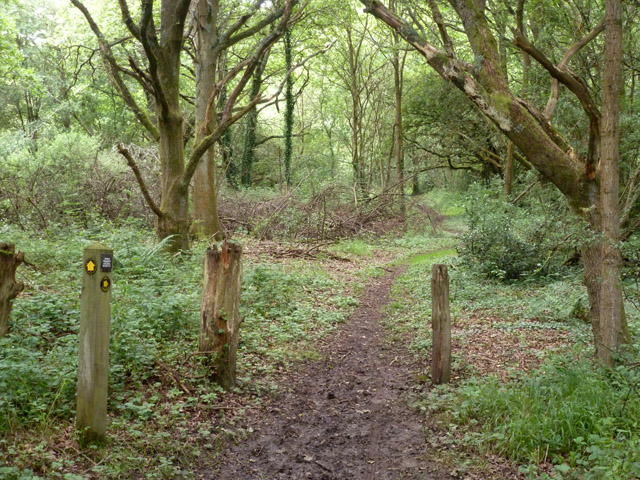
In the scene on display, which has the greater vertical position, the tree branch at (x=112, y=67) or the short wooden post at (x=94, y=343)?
the tree branch at (x=112, y=67)

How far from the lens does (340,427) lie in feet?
16.6

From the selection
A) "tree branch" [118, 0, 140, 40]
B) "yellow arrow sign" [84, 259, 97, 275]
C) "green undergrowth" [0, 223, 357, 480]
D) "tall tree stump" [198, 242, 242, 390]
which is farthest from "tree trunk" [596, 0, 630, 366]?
"tree branch" [118, 0, 140, 40]

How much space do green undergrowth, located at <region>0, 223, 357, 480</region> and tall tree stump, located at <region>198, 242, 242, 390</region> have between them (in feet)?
0.63

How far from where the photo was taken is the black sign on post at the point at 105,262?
372 cm

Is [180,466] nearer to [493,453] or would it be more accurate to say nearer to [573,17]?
[493,453]

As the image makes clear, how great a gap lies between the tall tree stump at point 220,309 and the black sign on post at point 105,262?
1.66 metres

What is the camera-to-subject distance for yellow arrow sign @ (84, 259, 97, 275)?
3.68 metres

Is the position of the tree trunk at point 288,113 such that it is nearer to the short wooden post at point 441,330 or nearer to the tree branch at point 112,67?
the tree branch at point 112,67

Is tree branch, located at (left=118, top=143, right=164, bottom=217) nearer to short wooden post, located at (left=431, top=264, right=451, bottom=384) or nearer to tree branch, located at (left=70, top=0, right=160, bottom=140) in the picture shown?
tree branch, located at (left=70, top=0, right=160, bottom=140)

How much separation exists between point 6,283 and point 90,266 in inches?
74.5

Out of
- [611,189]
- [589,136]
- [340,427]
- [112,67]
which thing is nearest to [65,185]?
[112,67]

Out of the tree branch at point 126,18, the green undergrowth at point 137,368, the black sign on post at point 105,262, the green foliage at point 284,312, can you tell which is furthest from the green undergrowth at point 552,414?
the tree branch at point 126,18

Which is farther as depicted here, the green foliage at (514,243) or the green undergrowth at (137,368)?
the green foliage at (514,243)

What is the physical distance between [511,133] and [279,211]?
11.4 m
